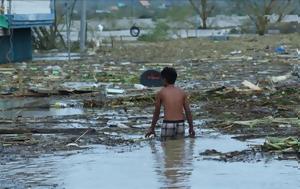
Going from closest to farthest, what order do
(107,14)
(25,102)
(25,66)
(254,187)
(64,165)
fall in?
(254,187) → (64,165) → (25,102) → (25,66) → (107,14)

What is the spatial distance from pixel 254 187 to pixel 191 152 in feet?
8.39

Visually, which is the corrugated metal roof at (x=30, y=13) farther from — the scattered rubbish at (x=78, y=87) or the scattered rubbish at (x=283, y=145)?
the scattered rubbish at (x=283, y=145)

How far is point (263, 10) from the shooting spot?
5997 cm

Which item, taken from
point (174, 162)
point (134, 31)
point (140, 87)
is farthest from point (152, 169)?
point (134, 31)

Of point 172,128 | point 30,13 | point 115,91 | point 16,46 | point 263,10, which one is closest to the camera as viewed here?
A: point 172,128

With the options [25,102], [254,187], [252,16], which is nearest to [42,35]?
[252,16]

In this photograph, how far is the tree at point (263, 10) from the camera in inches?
2292

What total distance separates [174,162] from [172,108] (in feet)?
6.22

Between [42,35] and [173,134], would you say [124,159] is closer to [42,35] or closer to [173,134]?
[173,134]

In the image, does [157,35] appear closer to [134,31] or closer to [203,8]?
[134,31]

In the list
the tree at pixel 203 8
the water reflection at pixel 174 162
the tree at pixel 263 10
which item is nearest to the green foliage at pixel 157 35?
the tree at pixel 263 10

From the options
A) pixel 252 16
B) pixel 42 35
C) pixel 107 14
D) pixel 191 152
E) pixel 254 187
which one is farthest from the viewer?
pixel 107 14

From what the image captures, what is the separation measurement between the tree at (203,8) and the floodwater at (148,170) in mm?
51724

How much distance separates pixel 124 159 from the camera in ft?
35.0
